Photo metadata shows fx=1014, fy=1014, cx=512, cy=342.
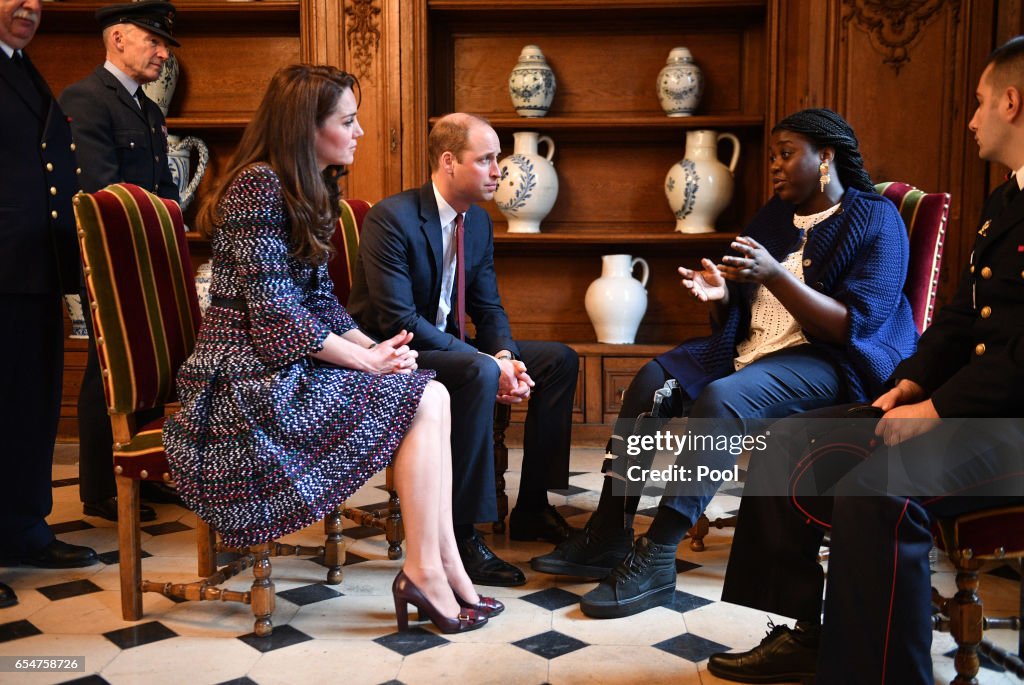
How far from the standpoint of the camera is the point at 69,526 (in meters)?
3.13

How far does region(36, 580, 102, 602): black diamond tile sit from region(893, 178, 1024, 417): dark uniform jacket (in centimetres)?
199

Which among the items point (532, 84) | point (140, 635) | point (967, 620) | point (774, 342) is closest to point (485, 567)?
point (140, 635)

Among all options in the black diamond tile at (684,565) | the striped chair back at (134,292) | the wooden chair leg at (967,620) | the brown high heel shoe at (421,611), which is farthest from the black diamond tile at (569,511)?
the wooden chair leg at (967,620)

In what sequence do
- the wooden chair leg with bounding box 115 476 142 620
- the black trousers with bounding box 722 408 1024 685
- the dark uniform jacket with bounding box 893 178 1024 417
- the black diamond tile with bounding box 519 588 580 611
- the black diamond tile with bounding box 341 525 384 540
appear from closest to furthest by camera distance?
the black trousers with bounding box 722 408 1024 685
the dark uniform jacket with bounding box 893 178 1024 417
the wooden chair leg with bounding box 115 476 142 620
the black diamond tile with bounding box 519 588 580 611
the black diamond tile with bounding box 341 525 384 540

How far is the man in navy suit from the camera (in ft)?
8.36

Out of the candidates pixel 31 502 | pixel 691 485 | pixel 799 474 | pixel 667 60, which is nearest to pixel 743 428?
pixel 691 485

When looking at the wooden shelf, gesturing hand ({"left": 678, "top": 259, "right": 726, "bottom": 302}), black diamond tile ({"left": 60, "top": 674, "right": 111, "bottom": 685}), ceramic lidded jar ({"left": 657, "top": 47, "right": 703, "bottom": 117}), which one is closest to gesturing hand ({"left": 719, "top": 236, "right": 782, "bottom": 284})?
gesturing hand ({"left": 678, "top": 259, "right": 726, "bottom": 302})

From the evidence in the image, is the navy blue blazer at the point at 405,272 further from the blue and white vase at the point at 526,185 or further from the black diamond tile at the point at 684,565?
the blue and white vase at the point at 526,185

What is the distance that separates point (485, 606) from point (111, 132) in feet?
6.64

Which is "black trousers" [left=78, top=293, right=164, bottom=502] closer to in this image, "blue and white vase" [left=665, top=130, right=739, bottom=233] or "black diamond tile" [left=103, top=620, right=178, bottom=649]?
"black diamond tile" [left=103, top=620, right=178, bottom=649]

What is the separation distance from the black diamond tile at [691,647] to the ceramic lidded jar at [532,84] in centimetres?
267

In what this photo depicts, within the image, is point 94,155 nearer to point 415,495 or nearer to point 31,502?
point 31,502

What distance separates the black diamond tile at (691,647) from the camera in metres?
2.13

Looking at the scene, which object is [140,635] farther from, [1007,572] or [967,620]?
[1007,572]
